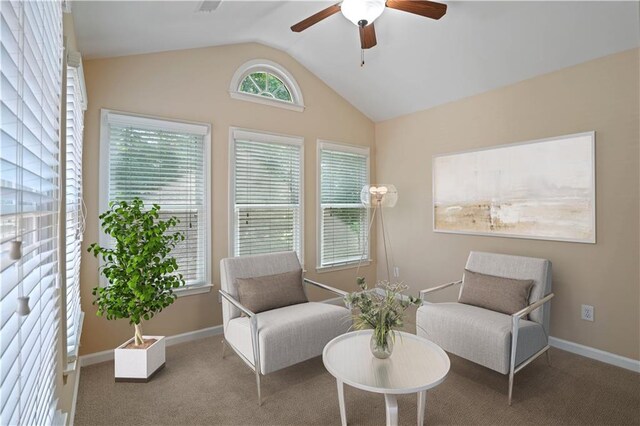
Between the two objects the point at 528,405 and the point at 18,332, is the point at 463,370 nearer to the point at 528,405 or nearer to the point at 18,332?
the point at 528,405

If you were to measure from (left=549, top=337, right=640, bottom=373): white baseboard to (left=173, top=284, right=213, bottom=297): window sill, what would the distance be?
3.47 meters

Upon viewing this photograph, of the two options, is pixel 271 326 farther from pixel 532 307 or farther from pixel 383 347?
pixel 532 307

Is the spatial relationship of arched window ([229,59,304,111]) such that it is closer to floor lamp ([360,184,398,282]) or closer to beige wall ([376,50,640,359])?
floor lamp ([360,184,398,282])

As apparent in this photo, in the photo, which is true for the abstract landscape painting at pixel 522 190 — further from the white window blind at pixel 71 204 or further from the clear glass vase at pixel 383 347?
the white window blind at pixel 71 204

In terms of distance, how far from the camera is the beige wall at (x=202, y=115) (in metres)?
2.98

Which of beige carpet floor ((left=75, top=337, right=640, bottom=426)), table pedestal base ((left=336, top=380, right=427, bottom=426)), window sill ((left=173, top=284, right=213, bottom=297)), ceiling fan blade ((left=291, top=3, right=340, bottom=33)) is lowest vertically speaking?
beige carpet floor ((left=75, top=337, right=640, bottom=426))

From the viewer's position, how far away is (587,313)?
3084mm

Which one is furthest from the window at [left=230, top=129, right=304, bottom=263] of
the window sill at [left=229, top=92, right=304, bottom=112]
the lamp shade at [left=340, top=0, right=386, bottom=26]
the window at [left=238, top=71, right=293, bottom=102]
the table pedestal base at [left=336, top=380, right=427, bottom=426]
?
the table pedestal base at [left=336, top=380, right=427, bottom=426]

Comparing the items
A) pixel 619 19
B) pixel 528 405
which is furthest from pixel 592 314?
pixel 619 19

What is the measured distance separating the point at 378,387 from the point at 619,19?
3224mm

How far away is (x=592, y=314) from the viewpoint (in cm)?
305

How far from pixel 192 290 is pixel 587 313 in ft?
12.3

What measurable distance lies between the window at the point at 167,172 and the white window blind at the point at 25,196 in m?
2.06

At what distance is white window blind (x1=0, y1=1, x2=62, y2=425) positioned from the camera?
66cm
